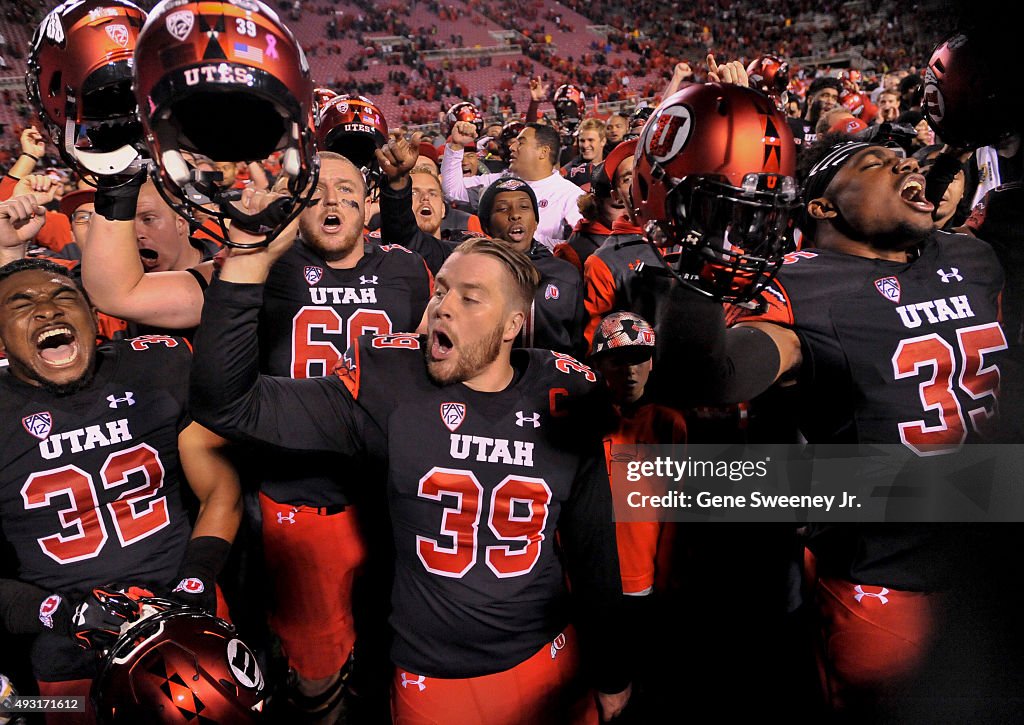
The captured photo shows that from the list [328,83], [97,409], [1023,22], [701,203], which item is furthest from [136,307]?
[328,83]

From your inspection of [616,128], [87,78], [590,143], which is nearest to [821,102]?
[616,128]

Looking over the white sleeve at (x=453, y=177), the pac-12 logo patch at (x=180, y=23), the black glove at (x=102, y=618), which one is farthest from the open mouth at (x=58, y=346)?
the white sleeve at (x=453, y=177)

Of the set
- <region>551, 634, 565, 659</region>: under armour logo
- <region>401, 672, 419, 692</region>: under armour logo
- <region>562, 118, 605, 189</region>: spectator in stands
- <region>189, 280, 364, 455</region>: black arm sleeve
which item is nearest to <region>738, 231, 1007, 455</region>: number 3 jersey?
<region>551, 634, 565, 659</region>: under armour logo

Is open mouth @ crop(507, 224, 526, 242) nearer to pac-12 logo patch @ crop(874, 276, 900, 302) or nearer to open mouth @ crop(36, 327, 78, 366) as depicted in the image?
pac-12 logo patch @ crop(874, 276, 900, 302)

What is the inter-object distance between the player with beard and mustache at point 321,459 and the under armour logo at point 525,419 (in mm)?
900

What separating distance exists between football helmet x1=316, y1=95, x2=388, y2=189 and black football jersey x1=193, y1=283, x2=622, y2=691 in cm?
256

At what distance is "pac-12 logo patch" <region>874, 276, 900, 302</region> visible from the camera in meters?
2.20

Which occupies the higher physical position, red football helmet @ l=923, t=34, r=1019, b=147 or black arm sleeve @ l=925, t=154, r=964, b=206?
red football helmet @ l=923, t=34, r=1019, b=147

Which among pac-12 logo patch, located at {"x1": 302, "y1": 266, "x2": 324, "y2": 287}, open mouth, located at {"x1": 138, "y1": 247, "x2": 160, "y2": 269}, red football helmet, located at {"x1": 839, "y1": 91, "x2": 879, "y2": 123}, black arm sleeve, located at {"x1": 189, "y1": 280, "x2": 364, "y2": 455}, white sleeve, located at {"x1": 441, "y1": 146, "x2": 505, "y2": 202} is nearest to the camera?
black arm sleeve, located at {"x1": 189, "y1": 280, "x2": 364, "y2": 455}

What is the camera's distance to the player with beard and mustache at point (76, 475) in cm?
222

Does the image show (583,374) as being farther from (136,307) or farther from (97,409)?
(97,409)

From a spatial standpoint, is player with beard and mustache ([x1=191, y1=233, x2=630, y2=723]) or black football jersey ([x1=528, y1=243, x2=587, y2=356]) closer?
player with beard and mustache ([x1=191, y1=233, x2=630, y2=723])

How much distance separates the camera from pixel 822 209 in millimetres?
2334

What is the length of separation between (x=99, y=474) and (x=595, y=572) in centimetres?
176
